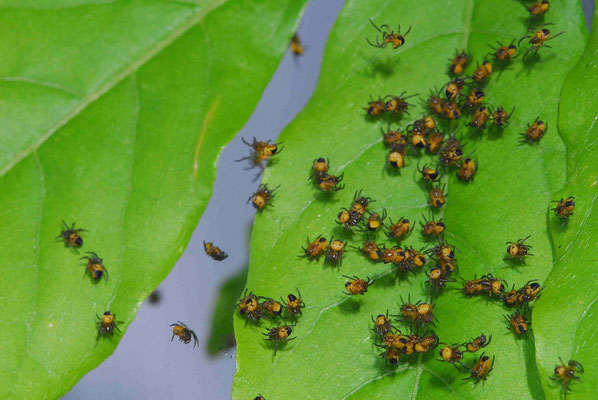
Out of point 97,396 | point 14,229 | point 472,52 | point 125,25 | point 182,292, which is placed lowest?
point 97,396

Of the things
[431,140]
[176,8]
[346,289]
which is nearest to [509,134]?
[431,140]

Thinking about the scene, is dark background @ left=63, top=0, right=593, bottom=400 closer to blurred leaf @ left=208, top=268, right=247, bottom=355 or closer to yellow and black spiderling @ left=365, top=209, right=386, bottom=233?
blurred leaf @ left=208, top=268, right=247, bottom=355

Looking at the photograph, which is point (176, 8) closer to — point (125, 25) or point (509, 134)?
point (125, 25)

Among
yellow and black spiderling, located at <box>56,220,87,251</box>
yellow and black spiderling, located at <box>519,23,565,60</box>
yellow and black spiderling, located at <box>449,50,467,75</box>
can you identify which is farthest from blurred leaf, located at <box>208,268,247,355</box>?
yellow and black spiderling, located at <box>519,23,565,60</box>

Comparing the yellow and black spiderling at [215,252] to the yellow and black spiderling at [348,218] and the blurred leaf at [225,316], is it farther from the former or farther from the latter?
the yellow and black spiderling at [348,218]

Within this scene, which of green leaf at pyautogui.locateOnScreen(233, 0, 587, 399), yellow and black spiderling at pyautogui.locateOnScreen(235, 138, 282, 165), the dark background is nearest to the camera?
green leaf at pyautogui.locateOnScreen(233, 0, 587, 399)

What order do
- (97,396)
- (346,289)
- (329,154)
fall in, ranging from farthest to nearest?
(97,396)
(329,154)
(346,289)
